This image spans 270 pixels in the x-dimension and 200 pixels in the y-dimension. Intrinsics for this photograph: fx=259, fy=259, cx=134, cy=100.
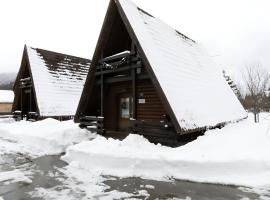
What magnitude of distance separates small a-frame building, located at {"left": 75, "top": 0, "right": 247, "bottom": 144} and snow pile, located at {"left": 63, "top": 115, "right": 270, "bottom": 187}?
0.75m

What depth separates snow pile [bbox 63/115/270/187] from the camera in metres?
6.58

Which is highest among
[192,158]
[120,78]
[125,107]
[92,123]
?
[120,78]

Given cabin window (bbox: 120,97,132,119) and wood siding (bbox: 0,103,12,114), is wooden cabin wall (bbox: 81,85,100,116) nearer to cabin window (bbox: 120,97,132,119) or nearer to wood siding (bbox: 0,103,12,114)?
A: cabin window (bbox: 120,97,132,119)

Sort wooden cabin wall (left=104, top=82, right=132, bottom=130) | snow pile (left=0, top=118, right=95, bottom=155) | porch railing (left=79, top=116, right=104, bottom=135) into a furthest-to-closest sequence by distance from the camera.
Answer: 1. wooden cabin wall (left=104, top=82, right=132, bottom=130)
2. porch railing (left=79, top=116, right=104, bottom=135)
3. snow pile (left=0, top=118, right=95, bottom=155)

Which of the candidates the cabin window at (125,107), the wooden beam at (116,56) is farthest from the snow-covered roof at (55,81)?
the wooden beam at (116,56)

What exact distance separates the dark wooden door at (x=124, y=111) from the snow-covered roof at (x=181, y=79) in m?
2.83

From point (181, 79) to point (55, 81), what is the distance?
36.8 ft

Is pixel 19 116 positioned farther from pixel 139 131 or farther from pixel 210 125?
pixel 210 125

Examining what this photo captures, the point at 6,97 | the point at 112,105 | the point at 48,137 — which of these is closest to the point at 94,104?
the point at 112,105

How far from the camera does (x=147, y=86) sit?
34.4 feet

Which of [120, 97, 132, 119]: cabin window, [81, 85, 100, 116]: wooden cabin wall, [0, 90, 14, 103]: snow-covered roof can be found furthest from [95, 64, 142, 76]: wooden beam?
[0, 90, 14, 103]: snow-covered roof

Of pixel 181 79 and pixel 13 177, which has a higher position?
pixel 181 79

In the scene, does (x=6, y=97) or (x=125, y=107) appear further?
(x=6, y=97)

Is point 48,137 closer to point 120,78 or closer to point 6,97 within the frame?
point 120,78
